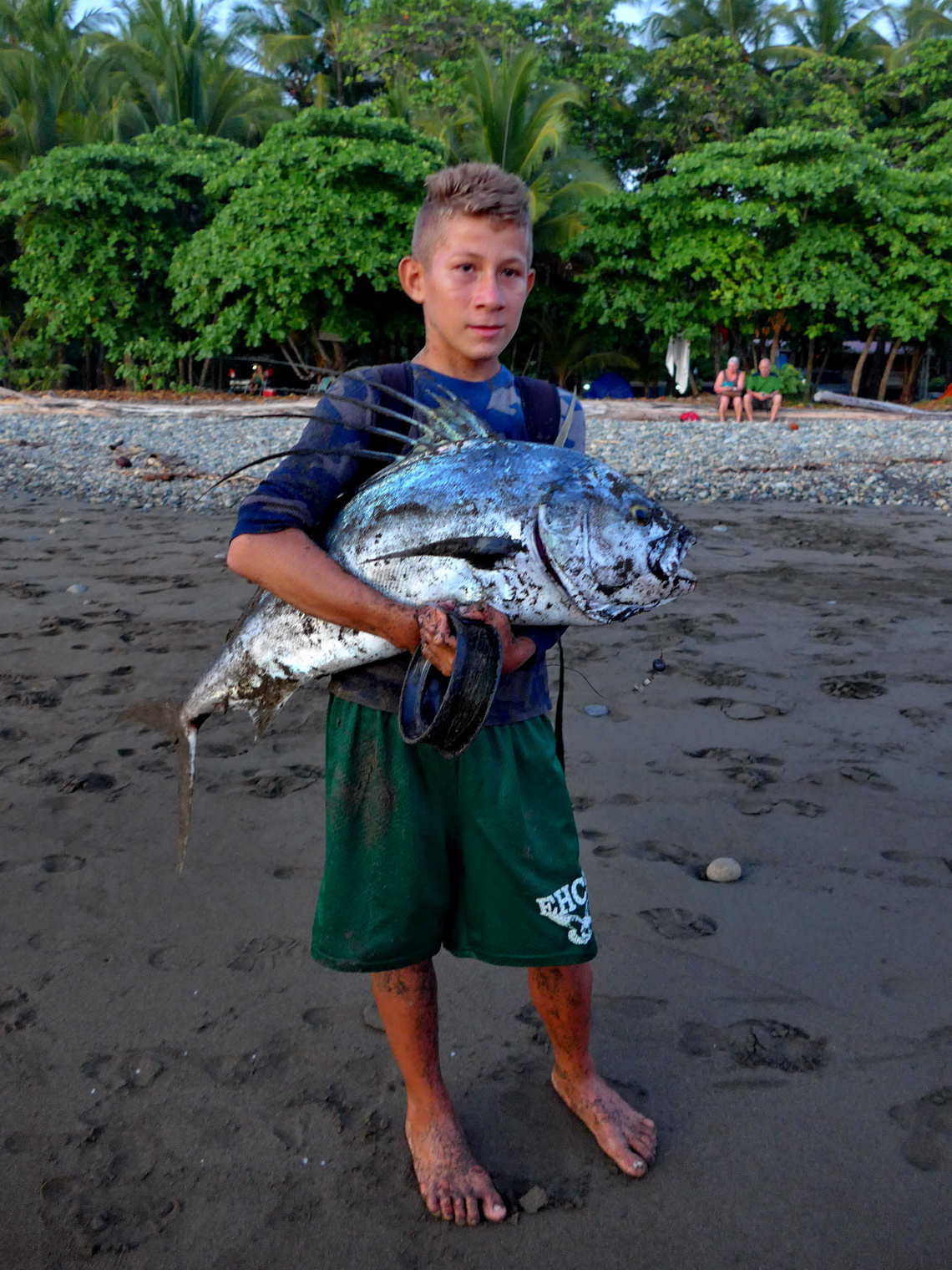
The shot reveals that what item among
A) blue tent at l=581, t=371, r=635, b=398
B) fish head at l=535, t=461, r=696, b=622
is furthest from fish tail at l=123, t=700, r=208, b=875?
blue tent at l=581, t=371, r=635, b=398

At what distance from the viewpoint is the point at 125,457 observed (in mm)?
11062

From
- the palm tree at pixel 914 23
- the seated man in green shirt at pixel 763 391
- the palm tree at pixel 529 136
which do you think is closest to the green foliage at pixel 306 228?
the palm tree at pixel 529 136

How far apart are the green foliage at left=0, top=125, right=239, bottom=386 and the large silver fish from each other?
70.4 ft

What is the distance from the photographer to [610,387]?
24500 millimetres

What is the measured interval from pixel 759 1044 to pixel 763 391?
17967mm

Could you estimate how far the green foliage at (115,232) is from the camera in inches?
803

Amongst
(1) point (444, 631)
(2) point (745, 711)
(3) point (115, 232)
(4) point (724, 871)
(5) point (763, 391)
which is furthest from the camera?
(3) point (115, 232)

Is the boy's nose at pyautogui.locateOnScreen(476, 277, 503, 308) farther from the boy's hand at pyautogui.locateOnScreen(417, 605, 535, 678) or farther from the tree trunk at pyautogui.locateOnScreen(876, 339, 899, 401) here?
the tree trunk at pyautogui.locateOnScreen(876, 339, 899, 401)

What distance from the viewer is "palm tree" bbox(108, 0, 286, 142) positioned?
2420 centimetres

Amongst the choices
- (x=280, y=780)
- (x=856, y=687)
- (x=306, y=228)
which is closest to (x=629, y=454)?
(x=856, y=687)

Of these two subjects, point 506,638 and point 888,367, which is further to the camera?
point 888,367

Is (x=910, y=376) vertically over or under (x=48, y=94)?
under

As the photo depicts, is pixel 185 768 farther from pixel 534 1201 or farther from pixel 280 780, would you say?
pixel 280 780

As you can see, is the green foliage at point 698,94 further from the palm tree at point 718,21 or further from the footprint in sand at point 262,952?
the footprint in sand at point 262,952
